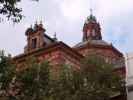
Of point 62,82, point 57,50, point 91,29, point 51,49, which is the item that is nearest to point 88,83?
point 62,82

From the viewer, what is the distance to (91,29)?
6831cm

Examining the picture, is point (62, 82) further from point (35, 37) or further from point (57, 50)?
point (35, 37)

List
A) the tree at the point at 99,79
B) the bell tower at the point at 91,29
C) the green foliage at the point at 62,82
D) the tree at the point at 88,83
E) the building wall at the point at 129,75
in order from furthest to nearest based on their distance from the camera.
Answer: the bell tower at the point at 91,29
the building wall at the point at 129,75
the tree at the point at 99,79
the tree at the point at 88,83
the green foliage at the point at 62,82

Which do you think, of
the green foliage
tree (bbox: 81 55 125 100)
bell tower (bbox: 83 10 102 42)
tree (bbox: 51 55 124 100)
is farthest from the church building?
the green foliage

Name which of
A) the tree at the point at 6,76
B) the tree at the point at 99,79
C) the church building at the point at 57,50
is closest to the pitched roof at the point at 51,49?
the church building at the point at 57,50

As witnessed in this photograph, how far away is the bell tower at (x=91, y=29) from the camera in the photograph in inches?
2635

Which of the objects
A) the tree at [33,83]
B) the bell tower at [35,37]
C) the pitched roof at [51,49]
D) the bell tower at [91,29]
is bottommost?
the tree at [33,83]

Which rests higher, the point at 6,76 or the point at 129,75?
the point at 129,75

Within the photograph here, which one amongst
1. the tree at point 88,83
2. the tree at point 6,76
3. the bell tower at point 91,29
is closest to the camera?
the tree at point 6,76

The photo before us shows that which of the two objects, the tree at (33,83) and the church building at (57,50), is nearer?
the tree at (33,83)

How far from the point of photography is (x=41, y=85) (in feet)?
83.9

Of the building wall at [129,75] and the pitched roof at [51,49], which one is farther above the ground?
the pitched roof at [51,49]

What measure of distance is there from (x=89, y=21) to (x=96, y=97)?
147 feet

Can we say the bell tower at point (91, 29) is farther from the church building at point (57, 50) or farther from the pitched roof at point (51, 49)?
the pitched roof at point (51, 49)
